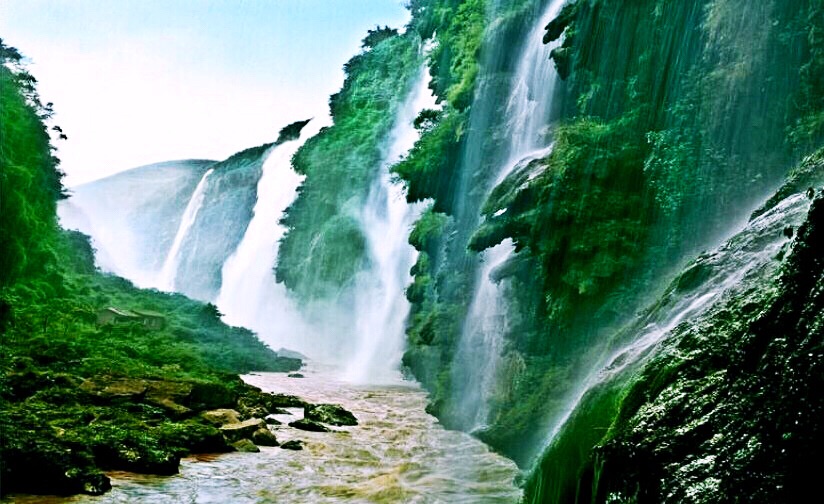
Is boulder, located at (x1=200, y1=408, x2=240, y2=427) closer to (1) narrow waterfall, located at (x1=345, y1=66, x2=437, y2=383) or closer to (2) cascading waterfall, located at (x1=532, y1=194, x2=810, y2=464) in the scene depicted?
(2) cascading waterfall, located at (x1=532, y1=194, x2=810, y2=464)

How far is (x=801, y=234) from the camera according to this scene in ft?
14.4

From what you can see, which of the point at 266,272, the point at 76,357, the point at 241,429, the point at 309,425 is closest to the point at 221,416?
the point at 241,429

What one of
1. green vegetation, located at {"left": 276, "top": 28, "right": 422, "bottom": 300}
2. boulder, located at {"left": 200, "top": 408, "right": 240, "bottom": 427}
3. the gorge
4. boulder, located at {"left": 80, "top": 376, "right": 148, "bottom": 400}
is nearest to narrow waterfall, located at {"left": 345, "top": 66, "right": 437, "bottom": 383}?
the gorge

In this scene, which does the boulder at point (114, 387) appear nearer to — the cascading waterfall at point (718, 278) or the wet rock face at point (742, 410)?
the cascading waterfall at point (718, 278)

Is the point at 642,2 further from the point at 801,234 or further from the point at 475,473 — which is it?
the point at 801,234

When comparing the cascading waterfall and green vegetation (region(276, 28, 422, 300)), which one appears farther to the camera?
A: green vegetation (region(276, 28, 422, 300))

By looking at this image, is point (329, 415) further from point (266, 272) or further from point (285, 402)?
point (266, 272)

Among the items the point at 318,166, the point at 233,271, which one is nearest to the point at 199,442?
the point at 318,166

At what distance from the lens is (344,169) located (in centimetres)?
4253

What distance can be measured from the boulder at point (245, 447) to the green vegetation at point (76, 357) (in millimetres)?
270

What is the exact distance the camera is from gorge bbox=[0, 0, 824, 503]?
441 cm

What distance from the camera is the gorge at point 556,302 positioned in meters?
4.41

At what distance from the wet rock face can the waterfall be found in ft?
169

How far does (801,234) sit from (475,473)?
25.1 ft
